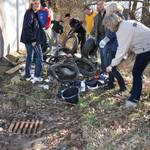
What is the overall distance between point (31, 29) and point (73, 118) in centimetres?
244

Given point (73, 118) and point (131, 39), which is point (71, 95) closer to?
point (73, 118)

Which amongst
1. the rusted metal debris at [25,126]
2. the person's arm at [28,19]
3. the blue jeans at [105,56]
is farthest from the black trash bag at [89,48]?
the rusted metal debris at [25,126]

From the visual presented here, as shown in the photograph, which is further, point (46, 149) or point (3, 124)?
point (3, 124)

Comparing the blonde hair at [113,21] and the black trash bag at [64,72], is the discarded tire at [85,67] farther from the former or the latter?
the blonde hair at [113,21]

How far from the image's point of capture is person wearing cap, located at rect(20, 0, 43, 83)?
359 inches

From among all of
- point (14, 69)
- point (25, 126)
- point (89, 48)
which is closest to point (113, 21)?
point (25, 126)

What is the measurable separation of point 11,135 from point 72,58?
369 cm

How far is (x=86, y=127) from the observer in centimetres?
701

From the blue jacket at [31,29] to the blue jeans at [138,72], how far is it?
2.53m

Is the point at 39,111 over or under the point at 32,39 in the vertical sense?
under

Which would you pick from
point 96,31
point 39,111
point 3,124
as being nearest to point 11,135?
point 3,124

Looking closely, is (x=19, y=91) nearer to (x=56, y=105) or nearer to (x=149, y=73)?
(x=56, y=105)

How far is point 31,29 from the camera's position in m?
9.22

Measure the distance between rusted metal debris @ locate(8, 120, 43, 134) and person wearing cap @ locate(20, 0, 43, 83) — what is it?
1.98 m
